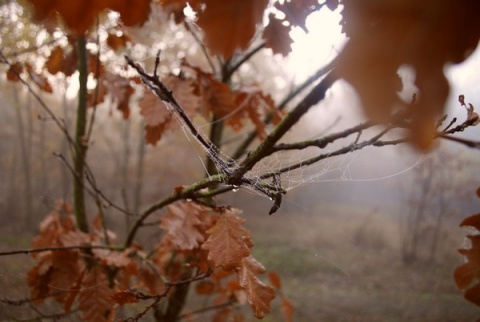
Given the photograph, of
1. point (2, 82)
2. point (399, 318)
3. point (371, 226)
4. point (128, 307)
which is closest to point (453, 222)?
point (371, 226)

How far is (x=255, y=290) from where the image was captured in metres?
1.16

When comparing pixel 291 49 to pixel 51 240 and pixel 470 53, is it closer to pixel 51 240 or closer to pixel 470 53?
pixel 470 53

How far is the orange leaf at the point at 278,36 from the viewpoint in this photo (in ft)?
4.54

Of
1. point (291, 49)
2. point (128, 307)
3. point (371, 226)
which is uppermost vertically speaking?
point (371, 226)

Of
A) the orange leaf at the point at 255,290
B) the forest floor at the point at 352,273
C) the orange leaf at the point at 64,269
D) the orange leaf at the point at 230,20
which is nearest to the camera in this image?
the orange leaf at the point at 230,20

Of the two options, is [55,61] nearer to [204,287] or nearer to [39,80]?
[39,80]

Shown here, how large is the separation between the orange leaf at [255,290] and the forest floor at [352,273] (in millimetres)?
2351

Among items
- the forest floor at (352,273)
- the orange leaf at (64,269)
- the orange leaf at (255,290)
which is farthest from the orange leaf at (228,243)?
the forest floor at (352,273)

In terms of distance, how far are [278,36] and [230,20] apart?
94 centimetres

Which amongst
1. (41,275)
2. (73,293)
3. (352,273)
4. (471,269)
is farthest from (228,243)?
(352,273)

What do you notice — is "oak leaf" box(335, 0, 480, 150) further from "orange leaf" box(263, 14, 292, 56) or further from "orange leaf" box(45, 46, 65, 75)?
"orange leaf" box(45, 46, 65, 75)

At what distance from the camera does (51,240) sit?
72.7 inches

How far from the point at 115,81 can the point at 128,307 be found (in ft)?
4.66

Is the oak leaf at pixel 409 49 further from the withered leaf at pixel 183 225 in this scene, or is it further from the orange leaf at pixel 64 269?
the orange leaf at pixel 64 269
